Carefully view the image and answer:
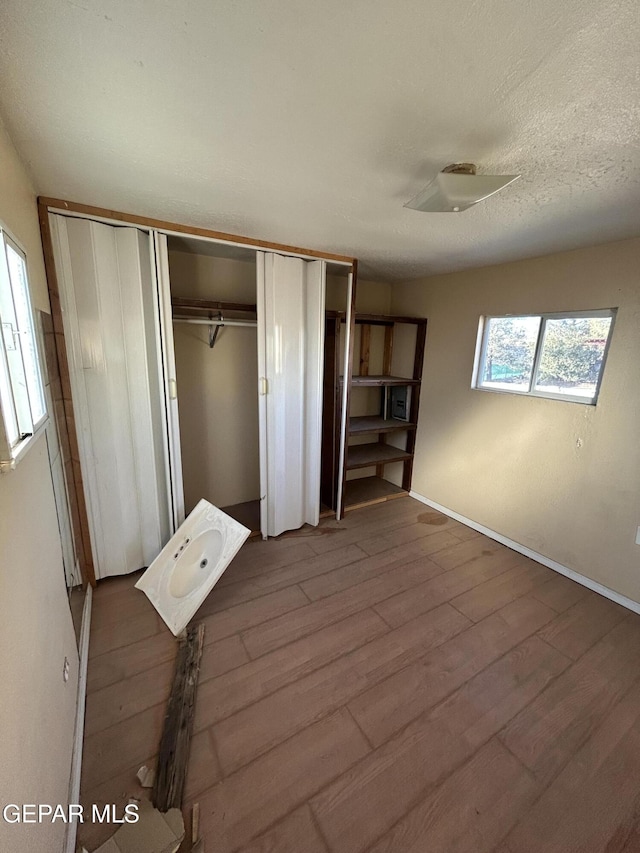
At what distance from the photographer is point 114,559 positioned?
2.24 metres

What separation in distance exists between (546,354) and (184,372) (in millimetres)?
2830

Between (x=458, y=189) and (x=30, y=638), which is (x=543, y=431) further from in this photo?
(x=30, y=638)

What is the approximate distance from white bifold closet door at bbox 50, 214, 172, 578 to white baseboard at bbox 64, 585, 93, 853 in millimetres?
412

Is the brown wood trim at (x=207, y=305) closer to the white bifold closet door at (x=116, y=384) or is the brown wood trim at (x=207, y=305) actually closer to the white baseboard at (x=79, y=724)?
the white bifold closet door at (x=116, y=384)

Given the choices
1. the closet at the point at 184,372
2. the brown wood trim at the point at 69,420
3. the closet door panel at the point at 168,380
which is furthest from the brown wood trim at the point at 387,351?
the brown wood trim at the point at 69,420

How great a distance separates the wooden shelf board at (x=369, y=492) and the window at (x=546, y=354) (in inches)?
56.8

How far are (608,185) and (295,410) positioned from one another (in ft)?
6.86

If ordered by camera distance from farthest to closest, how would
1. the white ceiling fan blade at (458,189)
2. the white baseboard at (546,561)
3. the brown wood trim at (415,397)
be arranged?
the brown wood trim at (415,397) < the white baseboard at (546,561) < the white ceiling fan blade at (458,189)

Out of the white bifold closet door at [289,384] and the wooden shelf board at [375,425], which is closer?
the white bifold closet door at [289,384]

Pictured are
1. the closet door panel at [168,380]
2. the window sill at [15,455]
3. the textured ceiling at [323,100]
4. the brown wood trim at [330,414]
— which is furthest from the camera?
the brown wood trim at [330,414]

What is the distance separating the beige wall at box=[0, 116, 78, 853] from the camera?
0.75 meters

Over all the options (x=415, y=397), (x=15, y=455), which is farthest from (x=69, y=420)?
(x=415, y=397)

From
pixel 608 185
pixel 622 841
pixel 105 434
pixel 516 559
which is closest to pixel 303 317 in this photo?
pixel 105 434

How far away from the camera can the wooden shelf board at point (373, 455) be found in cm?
337
